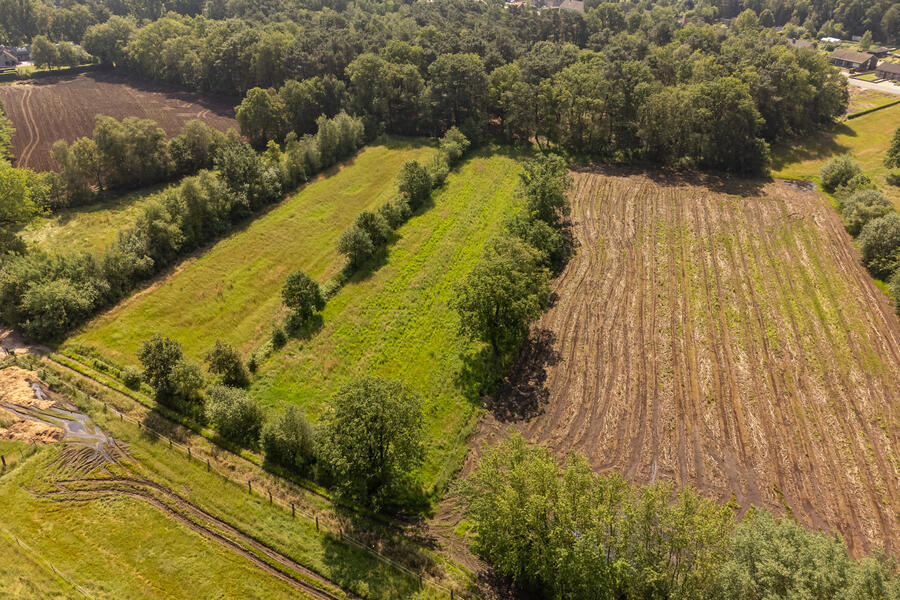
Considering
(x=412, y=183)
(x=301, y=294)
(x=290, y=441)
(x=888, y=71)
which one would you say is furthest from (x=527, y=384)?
(x=888, y=71)

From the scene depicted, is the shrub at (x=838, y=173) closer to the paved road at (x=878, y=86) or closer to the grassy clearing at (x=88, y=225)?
the paved road at (x=878, y=86)

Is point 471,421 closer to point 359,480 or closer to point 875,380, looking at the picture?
point 359,480

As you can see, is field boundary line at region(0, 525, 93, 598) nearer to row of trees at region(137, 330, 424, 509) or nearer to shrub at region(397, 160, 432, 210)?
row of trees at region(137, 330, 424, 509)

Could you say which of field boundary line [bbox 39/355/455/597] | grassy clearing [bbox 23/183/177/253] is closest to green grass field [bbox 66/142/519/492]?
field boundary line [bbox 39/355/455/597]

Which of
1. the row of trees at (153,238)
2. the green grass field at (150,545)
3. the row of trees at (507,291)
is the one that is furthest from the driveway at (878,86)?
the green grass field at (150,545)

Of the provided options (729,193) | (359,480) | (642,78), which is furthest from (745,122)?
(359,480)

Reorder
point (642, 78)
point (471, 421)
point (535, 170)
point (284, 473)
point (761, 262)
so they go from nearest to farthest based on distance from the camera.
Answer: point (284, 473)
point (471, 421)
point (761, 262)
point (535, 170)
point (642, 78)
